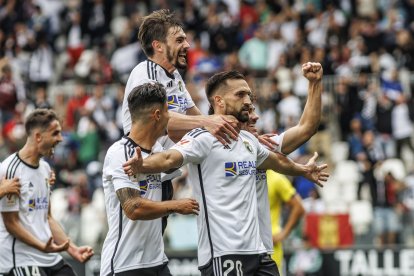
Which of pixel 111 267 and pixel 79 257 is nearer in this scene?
pixel 111 267

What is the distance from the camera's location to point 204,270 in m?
8.70

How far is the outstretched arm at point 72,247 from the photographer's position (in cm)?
1018

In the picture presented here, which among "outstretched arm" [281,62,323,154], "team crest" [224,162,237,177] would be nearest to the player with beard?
"team crest" [224,162,237,177]

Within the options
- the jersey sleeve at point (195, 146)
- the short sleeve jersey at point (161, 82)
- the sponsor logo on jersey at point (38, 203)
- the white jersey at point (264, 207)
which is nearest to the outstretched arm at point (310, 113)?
the white jersey at point (264, 207)

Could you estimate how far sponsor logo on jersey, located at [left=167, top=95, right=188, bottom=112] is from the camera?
9469mm

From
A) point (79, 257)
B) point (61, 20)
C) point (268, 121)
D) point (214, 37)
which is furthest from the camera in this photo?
point (61, 20)

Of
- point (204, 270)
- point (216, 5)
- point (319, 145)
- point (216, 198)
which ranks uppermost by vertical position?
point (216, 5)

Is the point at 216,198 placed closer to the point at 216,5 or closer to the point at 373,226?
the point at 373,226

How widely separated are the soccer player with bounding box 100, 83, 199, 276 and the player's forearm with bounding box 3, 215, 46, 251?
1522 millimetres

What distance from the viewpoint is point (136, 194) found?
841 cm

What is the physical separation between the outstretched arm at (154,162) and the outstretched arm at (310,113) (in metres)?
1.67

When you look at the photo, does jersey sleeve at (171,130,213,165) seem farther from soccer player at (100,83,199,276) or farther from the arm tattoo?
the arm tattoo

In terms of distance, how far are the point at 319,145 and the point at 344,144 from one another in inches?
29.2

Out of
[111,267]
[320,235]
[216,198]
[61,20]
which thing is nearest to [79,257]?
[111,267]
